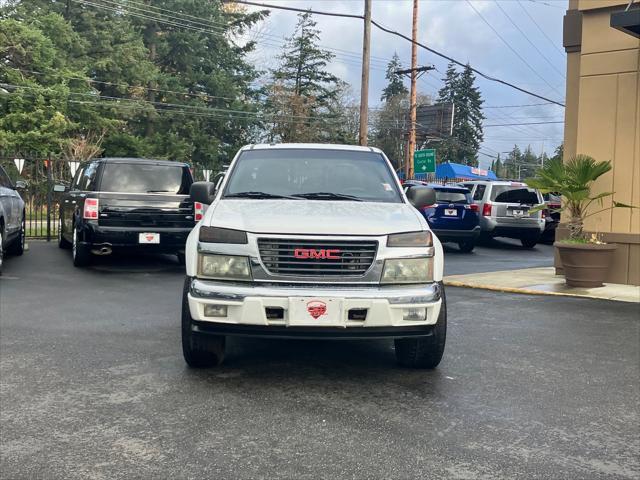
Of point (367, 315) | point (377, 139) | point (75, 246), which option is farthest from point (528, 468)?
point (377, 139)

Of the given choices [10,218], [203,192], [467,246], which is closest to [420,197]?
[203,192]

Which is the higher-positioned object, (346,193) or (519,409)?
(346,193)

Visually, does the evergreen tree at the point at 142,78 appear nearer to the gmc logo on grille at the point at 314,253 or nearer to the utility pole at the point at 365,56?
the utility pole at the point at 365,56

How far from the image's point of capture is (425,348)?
4.99 metres

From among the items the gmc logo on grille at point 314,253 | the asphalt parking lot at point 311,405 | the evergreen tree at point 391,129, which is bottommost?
the asphalt parking lot at point 311,405

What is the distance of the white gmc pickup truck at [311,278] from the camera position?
14.4 feet

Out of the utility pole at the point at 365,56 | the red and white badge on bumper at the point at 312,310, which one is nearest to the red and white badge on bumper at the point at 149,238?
the red and white badge on bumper at the point at 312,310

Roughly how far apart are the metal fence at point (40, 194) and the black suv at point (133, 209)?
2.34 m

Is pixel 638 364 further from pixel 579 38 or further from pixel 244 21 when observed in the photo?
pixel 244 21

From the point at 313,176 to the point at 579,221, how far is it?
20.1 feet

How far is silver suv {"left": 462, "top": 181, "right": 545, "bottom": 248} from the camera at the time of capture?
1825cm

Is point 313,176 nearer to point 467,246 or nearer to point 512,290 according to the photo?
point 512,290

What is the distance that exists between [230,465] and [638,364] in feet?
13.2

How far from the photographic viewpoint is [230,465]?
330 cm
